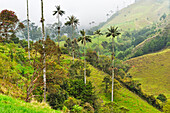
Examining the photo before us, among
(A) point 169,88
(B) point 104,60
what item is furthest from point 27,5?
(A) point 169,88

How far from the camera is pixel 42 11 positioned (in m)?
21.3

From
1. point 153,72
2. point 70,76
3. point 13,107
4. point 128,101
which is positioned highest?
point 13,107

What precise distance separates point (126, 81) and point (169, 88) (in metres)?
38.1

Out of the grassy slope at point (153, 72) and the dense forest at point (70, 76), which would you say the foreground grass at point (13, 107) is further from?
the grassy slope at point (153, 72)

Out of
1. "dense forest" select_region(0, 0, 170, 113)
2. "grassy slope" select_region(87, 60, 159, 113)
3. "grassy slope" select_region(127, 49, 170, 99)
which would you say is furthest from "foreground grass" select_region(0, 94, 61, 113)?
"grassy slope" select_region(127, 49, 170, 99)

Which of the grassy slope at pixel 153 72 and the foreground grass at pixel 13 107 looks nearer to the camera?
the foreground grass at pixel 13 107

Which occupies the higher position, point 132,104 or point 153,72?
point 153,72

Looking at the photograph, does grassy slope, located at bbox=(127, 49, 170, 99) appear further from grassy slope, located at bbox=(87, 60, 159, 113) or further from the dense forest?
grassy slope, located at bbox=(87, 60, 159, 113)

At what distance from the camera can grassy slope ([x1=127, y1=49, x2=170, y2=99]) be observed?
87.3 metres

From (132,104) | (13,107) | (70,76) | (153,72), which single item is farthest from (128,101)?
(153,72)

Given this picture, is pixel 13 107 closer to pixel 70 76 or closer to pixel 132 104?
pixel 70 76

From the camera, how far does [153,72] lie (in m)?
109

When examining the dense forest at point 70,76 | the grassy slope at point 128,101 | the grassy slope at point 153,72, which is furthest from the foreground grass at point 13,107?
the grassy slope at point 153,72

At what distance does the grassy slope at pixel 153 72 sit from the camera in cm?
8731
